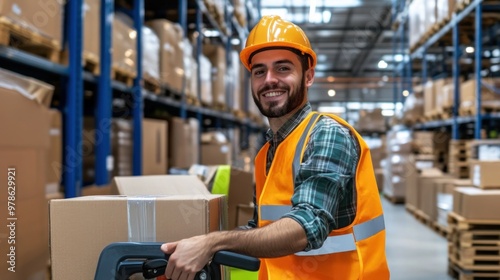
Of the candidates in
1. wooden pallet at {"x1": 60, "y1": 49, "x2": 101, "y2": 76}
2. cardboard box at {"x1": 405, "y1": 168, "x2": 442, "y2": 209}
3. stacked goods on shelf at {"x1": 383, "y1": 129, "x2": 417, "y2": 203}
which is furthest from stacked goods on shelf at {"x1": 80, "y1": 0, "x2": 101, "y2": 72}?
stacked goods on shelf at {"x1": 383, "y1": 129, "x2": 417, "y2": 203}

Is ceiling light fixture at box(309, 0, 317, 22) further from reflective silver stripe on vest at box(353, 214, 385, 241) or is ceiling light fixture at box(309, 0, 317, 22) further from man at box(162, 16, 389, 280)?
reflective silver stripe on vest at box(353, 214, 385, 241)

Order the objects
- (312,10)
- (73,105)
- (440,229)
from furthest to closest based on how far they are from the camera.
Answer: (312,10)
(440,229)
(73,105)

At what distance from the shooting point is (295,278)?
187 centimetres

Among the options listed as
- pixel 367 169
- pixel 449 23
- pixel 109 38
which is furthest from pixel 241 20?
pixel 367 169

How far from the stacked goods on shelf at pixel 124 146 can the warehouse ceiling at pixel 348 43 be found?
1087 centimetres

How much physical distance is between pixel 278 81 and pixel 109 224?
0.80 meters

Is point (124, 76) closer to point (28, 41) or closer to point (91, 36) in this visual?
point (91, 36)

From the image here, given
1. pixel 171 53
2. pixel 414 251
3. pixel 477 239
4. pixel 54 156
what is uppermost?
pixel 171 53

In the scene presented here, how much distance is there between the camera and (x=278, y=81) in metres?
1.97

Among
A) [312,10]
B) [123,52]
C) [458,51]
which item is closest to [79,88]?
[123,52]

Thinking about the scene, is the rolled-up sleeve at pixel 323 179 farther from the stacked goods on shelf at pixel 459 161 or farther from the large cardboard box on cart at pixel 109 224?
the stacked goods on shelf at pixel 459 161

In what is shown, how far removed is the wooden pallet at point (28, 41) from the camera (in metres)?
2.96

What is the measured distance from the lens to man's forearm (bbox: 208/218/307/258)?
4.99 feet

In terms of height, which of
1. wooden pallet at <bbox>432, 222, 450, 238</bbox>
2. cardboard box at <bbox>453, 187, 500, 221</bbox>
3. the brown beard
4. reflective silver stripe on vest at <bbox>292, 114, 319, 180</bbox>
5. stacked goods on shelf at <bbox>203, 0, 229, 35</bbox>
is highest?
stacked goods on shelf at <bbox>203, 0, 229, 35</bbox>
